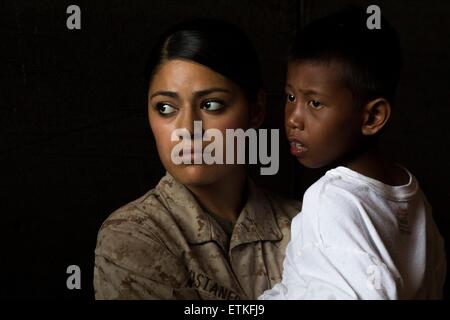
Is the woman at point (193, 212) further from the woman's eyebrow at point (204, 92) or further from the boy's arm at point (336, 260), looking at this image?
the boy's arm at point (336, 260)

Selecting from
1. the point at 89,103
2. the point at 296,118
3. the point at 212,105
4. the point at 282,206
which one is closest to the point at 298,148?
the point at 296,118

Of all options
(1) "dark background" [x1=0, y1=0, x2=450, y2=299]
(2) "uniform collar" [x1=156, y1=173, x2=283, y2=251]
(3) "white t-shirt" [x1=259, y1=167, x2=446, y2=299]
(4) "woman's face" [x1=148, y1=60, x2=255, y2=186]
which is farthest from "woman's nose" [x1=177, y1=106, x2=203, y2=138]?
(1) "dark background" [x1=0, y1=0, x2=450, y2=299]

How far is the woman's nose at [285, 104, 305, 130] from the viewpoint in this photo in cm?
121

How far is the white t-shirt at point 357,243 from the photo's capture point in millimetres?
1029

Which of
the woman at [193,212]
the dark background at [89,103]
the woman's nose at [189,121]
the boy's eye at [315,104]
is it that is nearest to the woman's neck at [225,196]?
the woman at [193,212]

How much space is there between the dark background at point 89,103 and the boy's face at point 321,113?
590 millimetres

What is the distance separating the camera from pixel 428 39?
5.99ft

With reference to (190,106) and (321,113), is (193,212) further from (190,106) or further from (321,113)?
(321,113)

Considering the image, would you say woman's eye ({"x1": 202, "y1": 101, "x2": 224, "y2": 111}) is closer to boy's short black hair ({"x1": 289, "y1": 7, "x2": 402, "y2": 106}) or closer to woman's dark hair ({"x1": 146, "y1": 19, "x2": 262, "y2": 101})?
woman's dark hair ({"x1": 146, "y1": 19, "x2": 262, "y2": 101})

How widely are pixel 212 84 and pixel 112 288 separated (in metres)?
0.41

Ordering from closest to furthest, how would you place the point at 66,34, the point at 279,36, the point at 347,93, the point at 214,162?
the point at 347,93 < the point at 214,162 < the point at 66,34 < the point at 279,36

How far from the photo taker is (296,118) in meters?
1.21
